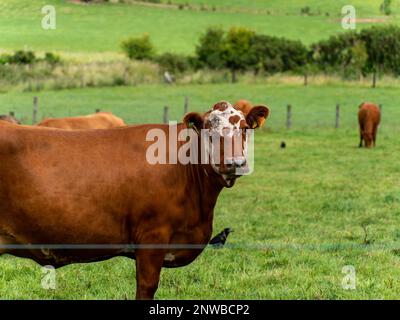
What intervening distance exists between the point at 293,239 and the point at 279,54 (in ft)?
135

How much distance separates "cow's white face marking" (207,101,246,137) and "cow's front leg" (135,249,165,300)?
3.25 ft

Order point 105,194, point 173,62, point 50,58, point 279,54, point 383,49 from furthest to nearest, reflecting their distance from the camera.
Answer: point 173,62
point 279,54
point 50,58
point 383,49
point 105,194

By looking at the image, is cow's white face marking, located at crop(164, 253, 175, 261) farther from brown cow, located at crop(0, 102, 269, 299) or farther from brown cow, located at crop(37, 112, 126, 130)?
brown cow, located at crop(37, 112, 126, 130)

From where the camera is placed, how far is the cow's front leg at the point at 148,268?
18.9 ft

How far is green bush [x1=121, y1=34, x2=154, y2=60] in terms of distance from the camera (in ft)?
172

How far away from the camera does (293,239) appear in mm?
10305

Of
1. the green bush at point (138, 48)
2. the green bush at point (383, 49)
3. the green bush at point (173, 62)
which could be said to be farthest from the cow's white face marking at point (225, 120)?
the green bush at point (138, 48)

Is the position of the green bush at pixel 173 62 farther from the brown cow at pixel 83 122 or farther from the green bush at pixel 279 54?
the brown cow at pixel 83 122

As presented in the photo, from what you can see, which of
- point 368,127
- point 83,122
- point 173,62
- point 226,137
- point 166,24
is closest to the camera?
point 226,137

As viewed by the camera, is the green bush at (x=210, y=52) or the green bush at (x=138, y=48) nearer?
the green bush at (x=138, y=48)

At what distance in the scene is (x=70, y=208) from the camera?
5688 millimetres

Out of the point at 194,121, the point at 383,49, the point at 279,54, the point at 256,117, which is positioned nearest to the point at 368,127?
the point at 383,49

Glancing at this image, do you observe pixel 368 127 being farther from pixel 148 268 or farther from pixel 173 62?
pixel 173 62

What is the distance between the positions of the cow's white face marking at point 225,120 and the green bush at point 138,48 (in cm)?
4685
